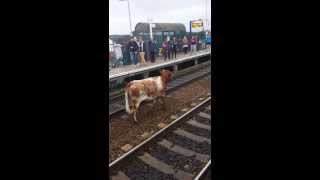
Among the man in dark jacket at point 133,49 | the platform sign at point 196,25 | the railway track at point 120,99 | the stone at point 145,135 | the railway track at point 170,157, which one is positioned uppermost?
the platform sign at point 196,25

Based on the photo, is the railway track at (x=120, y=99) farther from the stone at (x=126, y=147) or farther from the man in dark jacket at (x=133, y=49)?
the man in dark jacket at (x=133, y=49)

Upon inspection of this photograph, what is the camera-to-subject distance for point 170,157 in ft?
15.6

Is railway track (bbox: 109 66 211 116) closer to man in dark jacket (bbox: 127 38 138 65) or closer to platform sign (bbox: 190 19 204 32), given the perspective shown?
man in dark jacket (bbox: 127 38 138 65)

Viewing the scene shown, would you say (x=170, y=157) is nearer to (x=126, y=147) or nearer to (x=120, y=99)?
(x=126, y=147)

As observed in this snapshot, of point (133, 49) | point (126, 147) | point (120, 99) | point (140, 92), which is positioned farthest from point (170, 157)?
point (133, 49)

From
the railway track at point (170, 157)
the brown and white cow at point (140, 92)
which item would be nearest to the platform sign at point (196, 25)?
the brown and white cow at point (140, 92)

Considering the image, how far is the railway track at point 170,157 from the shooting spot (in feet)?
13.8

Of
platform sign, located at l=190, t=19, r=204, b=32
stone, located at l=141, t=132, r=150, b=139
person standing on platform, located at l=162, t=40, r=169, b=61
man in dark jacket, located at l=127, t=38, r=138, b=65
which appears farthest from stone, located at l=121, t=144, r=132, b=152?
platform sign, located at l=190, t=19, r=204, b=32
